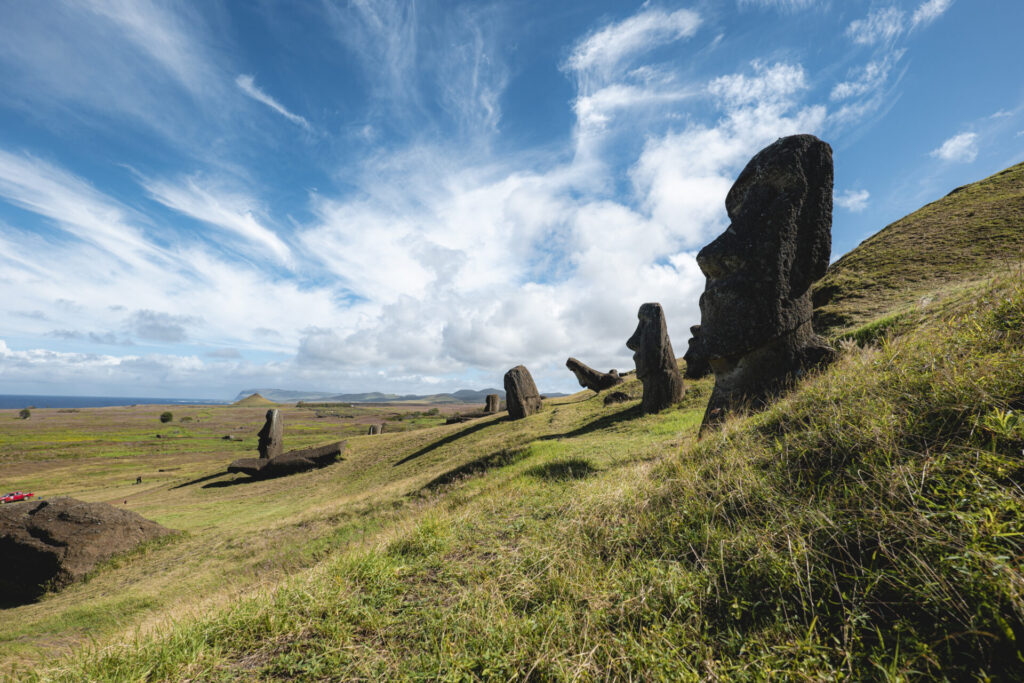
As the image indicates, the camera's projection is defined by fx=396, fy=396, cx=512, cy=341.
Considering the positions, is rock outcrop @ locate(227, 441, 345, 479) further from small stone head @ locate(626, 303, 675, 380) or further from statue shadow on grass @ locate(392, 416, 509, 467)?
small stone head @ locate(626, 303, 675, 380)

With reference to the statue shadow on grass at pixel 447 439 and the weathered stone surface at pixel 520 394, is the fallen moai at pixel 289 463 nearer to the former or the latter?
the statue shadow on grass at pixel 447 439

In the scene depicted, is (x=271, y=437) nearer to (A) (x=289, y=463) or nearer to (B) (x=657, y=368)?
(A) (x=289, y=463)

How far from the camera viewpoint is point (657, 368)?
14.9 meters

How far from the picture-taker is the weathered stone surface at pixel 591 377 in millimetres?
25594

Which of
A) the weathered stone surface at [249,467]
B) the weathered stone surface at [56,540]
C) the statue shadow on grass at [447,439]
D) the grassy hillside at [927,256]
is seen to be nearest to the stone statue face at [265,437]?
the weathered stone surface at [249,467]

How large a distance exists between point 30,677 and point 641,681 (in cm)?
463

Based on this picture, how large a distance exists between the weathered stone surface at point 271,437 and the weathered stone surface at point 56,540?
14.5 m

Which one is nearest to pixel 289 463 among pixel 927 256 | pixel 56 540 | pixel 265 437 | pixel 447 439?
pixel 265 437

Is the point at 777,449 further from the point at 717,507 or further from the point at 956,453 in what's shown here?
the point at 956,453

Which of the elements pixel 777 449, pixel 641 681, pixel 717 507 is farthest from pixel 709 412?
pixel 641 681

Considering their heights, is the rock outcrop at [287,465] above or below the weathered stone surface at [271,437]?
below

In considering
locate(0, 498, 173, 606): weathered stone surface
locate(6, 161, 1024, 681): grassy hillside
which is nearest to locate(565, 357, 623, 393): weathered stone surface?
locate(6, 161, 1024, 681): grassy hillside

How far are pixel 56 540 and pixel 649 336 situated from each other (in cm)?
1954

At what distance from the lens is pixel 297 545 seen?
9844 millimetres
